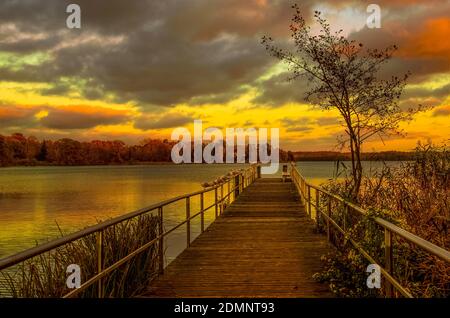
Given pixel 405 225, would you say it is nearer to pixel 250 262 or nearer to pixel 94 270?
pixel 250 262

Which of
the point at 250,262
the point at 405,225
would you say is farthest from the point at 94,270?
the point at 405,225

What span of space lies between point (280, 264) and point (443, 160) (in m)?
4.73

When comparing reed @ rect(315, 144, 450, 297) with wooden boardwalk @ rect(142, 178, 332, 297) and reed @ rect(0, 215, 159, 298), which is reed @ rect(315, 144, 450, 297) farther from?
reed @ rect(0, 215, 159, 298)

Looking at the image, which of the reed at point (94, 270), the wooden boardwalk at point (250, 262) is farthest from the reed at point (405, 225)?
the reed at point (94, 270)

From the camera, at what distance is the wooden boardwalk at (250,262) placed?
23.5ft

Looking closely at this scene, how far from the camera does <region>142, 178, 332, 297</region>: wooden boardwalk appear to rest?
7.18 metres

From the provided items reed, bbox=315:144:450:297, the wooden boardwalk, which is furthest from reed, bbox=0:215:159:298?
reed, bbox=315:144:450:297

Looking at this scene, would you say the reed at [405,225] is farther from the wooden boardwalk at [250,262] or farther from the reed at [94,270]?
the reed at [94,270]

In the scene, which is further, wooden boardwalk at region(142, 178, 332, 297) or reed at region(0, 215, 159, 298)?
reed at region(0, 215, 159, 298)

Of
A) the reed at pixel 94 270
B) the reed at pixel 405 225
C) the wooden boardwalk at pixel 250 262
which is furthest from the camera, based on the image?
the reed at pixel 94 270

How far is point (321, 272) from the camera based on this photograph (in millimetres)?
7965

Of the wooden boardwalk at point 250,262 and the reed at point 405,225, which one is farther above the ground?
the reed at point 405,225

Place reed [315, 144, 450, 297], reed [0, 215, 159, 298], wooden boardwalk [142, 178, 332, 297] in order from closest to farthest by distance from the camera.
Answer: reed [315, 144, 450, 297], wooden boardwalk [142, 178, 332, 297], reed [0, 215, 159, 298]
